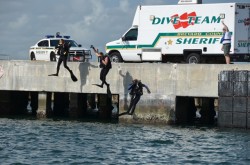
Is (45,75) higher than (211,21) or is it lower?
lower

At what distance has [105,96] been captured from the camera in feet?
97.9

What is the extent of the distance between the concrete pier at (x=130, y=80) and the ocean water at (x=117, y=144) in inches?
35.2

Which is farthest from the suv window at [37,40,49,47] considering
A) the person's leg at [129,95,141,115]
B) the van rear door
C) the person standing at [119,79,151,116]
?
the van rear door

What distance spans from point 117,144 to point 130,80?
592 cm

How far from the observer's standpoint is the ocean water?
1914 cm

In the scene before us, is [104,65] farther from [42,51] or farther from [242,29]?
[42,51]

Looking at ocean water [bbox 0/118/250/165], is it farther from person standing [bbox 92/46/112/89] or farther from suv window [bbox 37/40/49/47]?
suv window [bbox 37/40/49/47]

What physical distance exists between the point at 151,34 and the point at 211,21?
9.39 feet

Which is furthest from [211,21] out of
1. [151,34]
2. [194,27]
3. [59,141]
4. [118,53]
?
[59,141]

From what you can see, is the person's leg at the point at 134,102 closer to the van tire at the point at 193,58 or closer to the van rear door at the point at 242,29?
the van tire at the point at 193,58

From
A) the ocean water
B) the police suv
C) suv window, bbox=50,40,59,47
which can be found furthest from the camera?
suv window, bbox=50,40,59,47

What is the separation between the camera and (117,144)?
22.1 meters

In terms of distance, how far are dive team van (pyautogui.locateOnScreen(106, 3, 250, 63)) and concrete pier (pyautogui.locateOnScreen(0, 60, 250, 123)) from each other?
2.24 meters

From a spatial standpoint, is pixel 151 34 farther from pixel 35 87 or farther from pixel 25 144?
pixel 25 144
